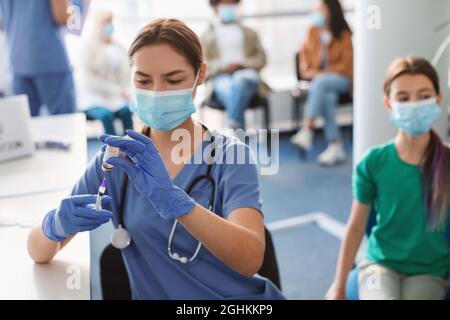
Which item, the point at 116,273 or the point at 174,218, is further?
the point at 116,273

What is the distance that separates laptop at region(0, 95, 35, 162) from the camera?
4.50 feet

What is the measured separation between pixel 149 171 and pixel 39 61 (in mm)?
1447

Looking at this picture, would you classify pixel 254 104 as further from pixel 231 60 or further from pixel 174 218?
pixel 174 218

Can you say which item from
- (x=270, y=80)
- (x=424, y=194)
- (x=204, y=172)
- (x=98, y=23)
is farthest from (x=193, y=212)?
(x=270, y=80)

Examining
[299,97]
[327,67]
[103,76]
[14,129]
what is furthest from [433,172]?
[299,97]

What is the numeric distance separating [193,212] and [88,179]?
0.24 m

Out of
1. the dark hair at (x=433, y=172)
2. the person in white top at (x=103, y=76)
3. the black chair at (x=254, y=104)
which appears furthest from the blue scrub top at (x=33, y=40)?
the dark hair at (x=433, y=172)

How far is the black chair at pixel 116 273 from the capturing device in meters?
1.03

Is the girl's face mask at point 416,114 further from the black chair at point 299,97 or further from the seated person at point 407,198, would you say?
the black chair at point 299,97

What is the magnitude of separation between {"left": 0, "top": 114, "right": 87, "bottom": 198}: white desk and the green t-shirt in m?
0.67

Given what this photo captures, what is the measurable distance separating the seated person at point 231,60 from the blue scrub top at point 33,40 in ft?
3.00

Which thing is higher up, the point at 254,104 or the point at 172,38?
the point at 172,38

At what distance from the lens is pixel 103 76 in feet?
6.79

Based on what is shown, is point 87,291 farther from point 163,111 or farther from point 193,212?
point 163,111
